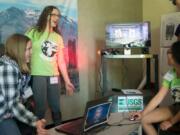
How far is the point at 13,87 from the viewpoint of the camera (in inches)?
69.9

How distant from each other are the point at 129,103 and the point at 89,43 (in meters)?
1.79

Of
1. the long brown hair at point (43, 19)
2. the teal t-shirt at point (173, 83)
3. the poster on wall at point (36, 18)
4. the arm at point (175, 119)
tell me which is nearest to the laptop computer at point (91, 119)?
the arm at point (175, 119)

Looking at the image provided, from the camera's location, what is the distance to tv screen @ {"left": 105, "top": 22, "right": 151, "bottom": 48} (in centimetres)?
379

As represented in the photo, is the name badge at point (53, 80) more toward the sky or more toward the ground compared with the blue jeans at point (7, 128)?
more toward the sky

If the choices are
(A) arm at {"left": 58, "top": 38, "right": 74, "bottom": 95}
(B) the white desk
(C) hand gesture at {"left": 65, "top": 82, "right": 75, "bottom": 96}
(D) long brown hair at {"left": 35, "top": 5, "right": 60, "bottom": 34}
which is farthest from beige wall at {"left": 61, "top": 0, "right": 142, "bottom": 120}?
(B) the white desk

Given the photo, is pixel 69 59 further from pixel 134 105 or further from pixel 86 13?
pixel 134 105

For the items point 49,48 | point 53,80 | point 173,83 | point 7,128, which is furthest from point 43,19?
point 7,128

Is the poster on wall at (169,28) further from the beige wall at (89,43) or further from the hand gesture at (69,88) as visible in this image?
the hand gesture at (69,88)

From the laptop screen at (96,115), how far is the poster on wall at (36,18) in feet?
5.44

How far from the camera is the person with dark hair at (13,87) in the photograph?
176cm

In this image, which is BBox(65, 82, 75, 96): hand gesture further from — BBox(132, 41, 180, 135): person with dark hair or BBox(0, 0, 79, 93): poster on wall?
BBox(132, 41, 180, 135): person with dark hair

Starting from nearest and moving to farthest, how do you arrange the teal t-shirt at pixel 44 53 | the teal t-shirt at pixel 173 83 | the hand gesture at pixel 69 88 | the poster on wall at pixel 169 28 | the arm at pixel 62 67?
the teal t-shirt at pixel 173 83 → the teal t-shirt at pixel 44 53 → the arm at pixel 62 67 → the hand gesture at pixel 69 88 → the poster on wall at pixel 169 28

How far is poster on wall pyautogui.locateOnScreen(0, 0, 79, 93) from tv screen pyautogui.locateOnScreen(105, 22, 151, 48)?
1.70ft

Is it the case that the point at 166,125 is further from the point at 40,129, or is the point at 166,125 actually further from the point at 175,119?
the point at 40,129
